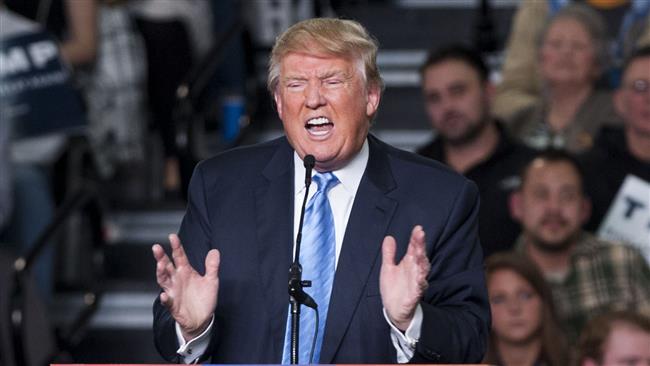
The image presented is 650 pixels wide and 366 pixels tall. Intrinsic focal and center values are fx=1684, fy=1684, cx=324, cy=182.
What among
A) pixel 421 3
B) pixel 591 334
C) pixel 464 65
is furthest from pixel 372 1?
pixel 591 334

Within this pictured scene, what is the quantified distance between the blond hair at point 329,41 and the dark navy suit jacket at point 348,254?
262 mm

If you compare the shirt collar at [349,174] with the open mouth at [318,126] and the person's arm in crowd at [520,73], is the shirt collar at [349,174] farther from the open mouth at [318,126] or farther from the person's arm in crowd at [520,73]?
the person's arm in crowd at [520,73]

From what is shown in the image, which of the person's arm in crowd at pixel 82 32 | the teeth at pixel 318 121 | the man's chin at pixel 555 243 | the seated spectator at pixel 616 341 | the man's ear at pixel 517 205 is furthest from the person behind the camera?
the person's arm in crowd at pixel 82 32

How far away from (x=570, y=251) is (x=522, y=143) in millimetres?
675

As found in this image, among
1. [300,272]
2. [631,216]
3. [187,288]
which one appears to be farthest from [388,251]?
[631,216]

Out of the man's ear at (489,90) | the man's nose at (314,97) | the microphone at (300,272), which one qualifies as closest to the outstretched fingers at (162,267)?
the microphone at (300,272)

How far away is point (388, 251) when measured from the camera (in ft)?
10.8

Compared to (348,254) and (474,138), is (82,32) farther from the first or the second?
(348,254)

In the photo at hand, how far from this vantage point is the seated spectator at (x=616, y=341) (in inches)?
223

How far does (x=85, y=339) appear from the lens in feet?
24.6

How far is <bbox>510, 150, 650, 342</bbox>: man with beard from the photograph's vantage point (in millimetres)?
6250

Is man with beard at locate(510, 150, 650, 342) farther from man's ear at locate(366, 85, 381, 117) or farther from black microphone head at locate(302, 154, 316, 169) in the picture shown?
black microphone head at locate(302, 154, 316, 169)

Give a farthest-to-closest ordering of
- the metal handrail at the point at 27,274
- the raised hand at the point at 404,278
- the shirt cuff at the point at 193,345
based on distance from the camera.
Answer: the metal handrail at the point at 27,274 < the shirt cuff at the point at 193,345 < the raised hand at the point at 404,278

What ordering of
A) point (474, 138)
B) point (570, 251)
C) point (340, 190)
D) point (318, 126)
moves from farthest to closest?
1. point (474, 138)
2. point (570, 251)
3. point (340, 190)
4. point (318, 126)
